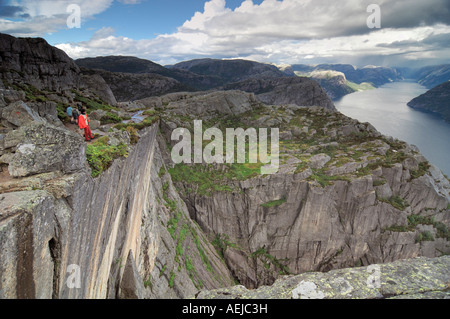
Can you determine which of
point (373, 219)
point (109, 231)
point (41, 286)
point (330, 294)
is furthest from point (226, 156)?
point (41, 286)

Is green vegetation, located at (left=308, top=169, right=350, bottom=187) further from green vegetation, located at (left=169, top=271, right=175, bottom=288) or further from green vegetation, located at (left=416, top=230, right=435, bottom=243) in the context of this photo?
green vegetation, located at (left=169, top=271, right=175, bottom=288)

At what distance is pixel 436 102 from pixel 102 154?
233 metres

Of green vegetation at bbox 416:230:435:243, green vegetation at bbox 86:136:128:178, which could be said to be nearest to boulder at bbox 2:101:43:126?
green vegetation at bbox 86:136:128:178

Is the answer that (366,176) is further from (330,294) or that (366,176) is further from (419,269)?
(330,294)

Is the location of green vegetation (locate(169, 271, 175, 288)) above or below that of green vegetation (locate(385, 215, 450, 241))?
above

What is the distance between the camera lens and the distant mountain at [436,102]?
161 m

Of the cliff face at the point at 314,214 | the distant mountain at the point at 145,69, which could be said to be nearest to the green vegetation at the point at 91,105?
the cliff face at the point at 314,214

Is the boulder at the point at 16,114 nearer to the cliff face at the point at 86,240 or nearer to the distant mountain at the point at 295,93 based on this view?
the cliff face at the point at 86,240

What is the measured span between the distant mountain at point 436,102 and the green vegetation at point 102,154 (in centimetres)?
20822

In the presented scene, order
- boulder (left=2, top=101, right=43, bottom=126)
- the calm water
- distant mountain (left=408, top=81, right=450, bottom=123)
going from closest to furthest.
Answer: boulder (left=2, top=101, right=43, bottom=126), the calm water, distant mountain (left=408, top=81, right=450, bottom=123)

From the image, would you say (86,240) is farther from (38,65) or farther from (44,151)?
(38,65)

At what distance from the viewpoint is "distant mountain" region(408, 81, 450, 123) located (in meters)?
161

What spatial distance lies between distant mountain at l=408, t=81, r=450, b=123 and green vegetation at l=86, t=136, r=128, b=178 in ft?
683
